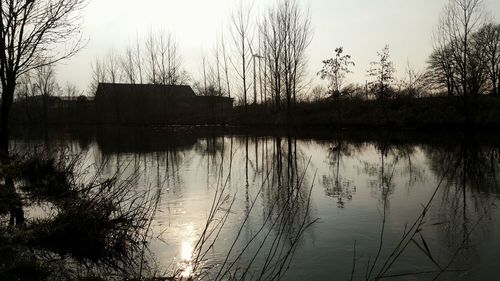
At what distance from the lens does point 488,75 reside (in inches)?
1495

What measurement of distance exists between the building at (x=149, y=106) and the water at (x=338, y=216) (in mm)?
40972

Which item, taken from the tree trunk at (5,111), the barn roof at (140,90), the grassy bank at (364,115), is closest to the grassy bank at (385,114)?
the grassy bank at (364,115)

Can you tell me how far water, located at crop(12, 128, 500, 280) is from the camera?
16.0 feet

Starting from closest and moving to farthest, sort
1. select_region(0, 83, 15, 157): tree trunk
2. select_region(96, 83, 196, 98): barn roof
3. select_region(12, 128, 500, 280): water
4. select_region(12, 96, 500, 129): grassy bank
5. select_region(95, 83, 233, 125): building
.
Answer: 1. select_region(12, 128, 500, 280): water
2. select_region(0, 83, 15, 157): tree trunk
3. select_region(12, 96, 500, 129): grassy bank
4. select_region(95, 83, 233, 125): building
5. select_region(96, 83, 196, 98): barn roof

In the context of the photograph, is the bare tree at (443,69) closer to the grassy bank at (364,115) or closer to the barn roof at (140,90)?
the grassy bank at (364,115)

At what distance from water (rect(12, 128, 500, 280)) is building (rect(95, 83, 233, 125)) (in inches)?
1613

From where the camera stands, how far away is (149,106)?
59219mm

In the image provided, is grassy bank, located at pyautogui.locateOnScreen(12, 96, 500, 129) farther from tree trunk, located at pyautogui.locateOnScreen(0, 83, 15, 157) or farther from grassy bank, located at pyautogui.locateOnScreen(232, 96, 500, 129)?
tree trunk, located at pyautogui.locateOnScreen(0, 83, 15, 157)

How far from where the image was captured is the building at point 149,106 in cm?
5638

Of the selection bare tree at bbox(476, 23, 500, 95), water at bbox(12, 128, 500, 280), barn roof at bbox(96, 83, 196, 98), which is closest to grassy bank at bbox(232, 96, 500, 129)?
bare tree at bbox(476, 23, 500, 95)

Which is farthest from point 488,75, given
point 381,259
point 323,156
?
point 381,259

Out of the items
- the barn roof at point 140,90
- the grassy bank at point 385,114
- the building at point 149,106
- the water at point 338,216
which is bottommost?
the water at point 338,216

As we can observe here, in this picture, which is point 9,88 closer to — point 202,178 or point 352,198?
point 202,178

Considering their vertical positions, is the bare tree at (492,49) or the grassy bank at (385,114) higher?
the bare tree at (492,49)
